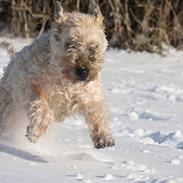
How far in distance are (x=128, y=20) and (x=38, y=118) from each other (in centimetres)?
711

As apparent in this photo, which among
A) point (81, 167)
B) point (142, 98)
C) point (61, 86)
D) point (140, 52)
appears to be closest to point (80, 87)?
point (61, 86)

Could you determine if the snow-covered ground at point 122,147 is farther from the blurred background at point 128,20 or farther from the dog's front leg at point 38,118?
the blurred background at point 128,20

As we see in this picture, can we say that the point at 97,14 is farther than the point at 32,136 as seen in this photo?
Yes

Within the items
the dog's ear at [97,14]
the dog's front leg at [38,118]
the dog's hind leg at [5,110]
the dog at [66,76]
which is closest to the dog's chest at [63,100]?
the dog at [66,76]

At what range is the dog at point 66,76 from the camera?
561 centimetres

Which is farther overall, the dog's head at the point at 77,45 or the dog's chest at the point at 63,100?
the dog's chest at the point at 63,100

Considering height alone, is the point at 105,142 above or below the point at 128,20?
above

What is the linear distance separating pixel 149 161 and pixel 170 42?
7.33m

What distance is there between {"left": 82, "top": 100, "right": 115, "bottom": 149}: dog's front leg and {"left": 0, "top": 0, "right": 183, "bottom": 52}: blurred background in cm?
647

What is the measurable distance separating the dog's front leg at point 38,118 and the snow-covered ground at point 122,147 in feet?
0.62

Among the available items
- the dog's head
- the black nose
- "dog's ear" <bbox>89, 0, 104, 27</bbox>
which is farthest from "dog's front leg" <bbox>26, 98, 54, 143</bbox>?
"dog's ear" <bbox>89, 0, 104, 27</bbox>

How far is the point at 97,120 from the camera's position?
19.7ft

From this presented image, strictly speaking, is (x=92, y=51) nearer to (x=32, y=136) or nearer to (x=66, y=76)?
(x=66, y=76)

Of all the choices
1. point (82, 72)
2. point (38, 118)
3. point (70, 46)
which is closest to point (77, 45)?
point (70, 46)
